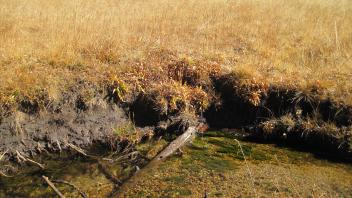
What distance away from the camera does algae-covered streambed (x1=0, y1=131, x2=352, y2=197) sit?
21.4ft

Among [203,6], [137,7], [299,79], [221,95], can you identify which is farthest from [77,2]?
[299,79]

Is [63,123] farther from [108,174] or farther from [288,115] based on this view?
[288,115]

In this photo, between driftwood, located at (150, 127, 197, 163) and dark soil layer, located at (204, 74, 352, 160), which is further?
dark soil layer, located at (204, 74, 352, 160)

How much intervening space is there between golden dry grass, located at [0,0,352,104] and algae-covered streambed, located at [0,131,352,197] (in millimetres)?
1626

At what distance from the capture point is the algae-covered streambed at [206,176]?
21.4 feet

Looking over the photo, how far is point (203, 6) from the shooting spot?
13945mm

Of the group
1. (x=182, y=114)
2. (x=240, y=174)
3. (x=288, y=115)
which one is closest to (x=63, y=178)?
(x=182, y=114)

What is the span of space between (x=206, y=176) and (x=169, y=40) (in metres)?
4.83

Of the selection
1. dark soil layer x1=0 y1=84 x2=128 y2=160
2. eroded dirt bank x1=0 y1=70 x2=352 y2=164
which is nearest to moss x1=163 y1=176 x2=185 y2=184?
eroded dirt bank x1=0 y1=70 x2=352 y2=164

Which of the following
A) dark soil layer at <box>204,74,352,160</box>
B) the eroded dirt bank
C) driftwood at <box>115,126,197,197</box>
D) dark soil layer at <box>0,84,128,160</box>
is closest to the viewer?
driftwood at <box>115,126,197,197</box>

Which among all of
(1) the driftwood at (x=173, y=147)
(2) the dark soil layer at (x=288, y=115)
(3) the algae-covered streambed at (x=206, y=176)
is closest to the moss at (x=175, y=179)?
(3) the algae-covered streambed at (x=206, y=176)

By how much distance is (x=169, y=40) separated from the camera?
426 inches

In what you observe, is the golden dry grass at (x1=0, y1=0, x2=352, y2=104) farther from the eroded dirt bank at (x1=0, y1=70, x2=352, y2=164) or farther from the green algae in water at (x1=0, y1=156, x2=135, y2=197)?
the green algae in water at (x1=0, y1=156, x2=135, y2=197)

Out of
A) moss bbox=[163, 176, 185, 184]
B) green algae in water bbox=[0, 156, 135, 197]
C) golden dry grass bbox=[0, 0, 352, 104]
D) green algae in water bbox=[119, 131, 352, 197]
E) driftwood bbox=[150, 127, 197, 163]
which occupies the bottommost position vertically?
green algae in water bbox=[0, 156, 135, 197]
